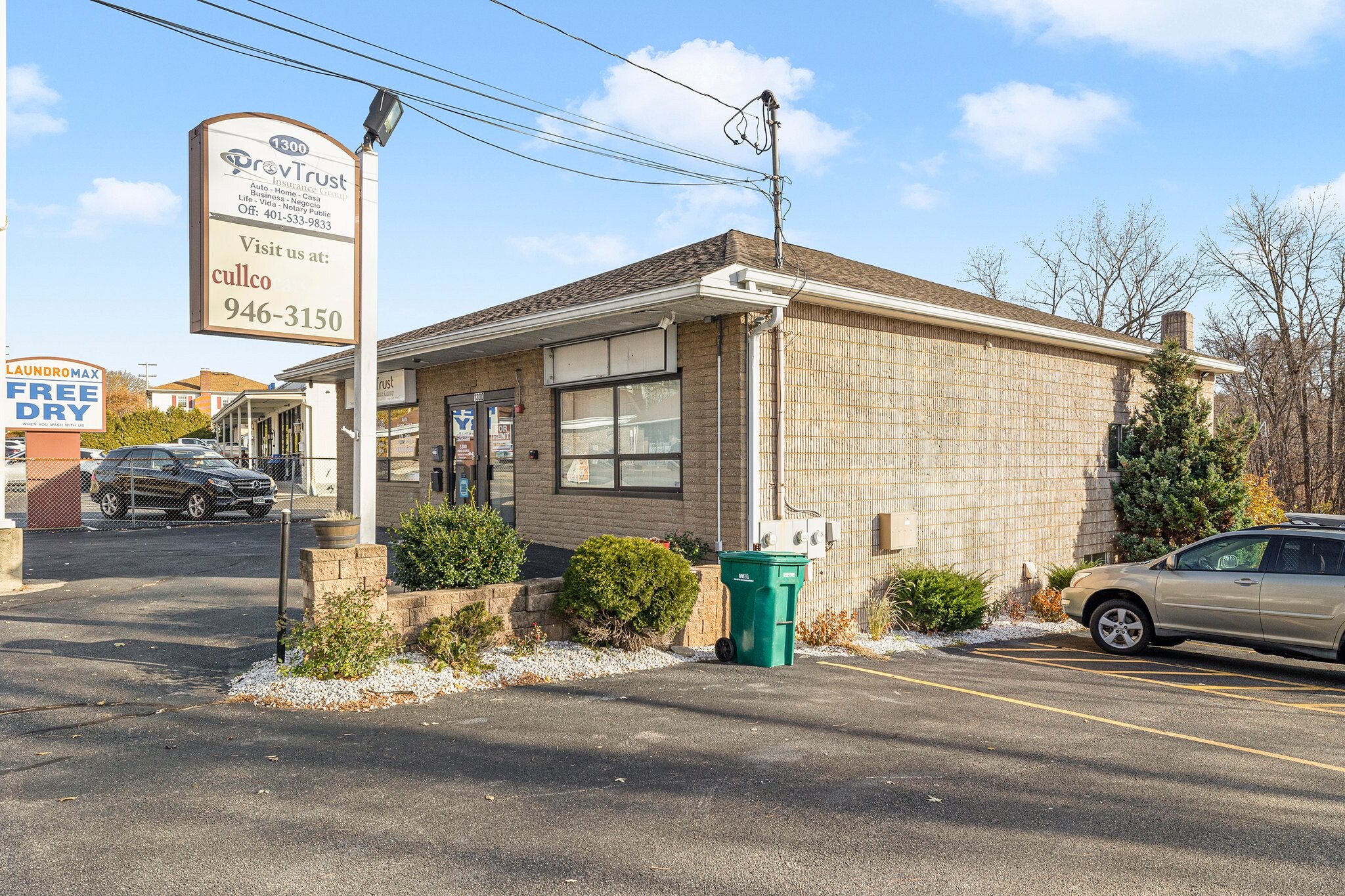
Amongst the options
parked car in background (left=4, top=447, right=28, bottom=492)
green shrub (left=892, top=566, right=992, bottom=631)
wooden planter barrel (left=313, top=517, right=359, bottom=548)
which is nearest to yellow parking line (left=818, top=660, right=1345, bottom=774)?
green shrub (left=892, top=566, right=992, bottom=631)

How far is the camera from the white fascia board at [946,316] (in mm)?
9602

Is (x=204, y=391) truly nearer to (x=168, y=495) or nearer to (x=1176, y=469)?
(x=168, y=495)

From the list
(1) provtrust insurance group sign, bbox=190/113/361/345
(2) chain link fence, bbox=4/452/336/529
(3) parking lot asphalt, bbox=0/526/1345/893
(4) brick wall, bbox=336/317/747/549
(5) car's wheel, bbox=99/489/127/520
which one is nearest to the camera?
(3) parking lot asphalt, bbox=0/526/1345/893

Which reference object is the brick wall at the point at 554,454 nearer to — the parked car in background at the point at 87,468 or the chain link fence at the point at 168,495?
the chain link fence at the point at 168,495

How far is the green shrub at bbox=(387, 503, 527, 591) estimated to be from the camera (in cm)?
→ 791

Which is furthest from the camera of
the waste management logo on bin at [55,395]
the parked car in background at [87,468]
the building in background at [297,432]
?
the building in background at [297,432]

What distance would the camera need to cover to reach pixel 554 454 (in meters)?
12.3

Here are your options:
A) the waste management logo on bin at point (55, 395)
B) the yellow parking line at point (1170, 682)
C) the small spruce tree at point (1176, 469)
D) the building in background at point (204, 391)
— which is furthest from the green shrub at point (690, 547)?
the building in background at point (204, 391)

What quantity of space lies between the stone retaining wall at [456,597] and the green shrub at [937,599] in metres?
2.85

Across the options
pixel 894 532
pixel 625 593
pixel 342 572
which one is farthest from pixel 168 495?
pixel 894 532

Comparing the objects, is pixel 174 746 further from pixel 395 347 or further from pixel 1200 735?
pixel 395 347

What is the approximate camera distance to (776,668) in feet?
27.3

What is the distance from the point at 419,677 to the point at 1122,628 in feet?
27.1

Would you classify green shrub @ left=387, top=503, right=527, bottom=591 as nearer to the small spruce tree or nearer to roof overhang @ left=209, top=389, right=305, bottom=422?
the small spruce tree
